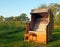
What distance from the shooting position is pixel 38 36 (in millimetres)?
9234

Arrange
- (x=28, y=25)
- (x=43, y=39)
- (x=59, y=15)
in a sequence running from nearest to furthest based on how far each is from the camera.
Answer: (x=43, y=39) < (x=28, y=25) < (x=59, y=15)

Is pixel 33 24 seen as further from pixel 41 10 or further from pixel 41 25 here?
pixel 41 10

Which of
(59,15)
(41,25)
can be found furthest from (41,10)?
(59,15)

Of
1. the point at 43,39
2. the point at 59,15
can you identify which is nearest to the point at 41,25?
the point at 43,39

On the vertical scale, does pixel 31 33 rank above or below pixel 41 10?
below

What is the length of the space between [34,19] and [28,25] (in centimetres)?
111

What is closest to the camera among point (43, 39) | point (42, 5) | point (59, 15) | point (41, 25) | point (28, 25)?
point (43, 39)

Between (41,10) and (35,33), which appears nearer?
(35,33)

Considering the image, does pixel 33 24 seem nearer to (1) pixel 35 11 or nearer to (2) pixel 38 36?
(1) pixel 35 11

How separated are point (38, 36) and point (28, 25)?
1.10 m

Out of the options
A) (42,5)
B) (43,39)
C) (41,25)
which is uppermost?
(42,5)

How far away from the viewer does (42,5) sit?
1485 inches

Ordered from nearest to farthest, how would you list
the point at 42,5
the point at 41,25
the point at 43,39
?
1. the point at 43,39
2. the point at 41,25
3. the point at 42,5

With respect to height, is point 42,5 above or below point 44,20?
above
